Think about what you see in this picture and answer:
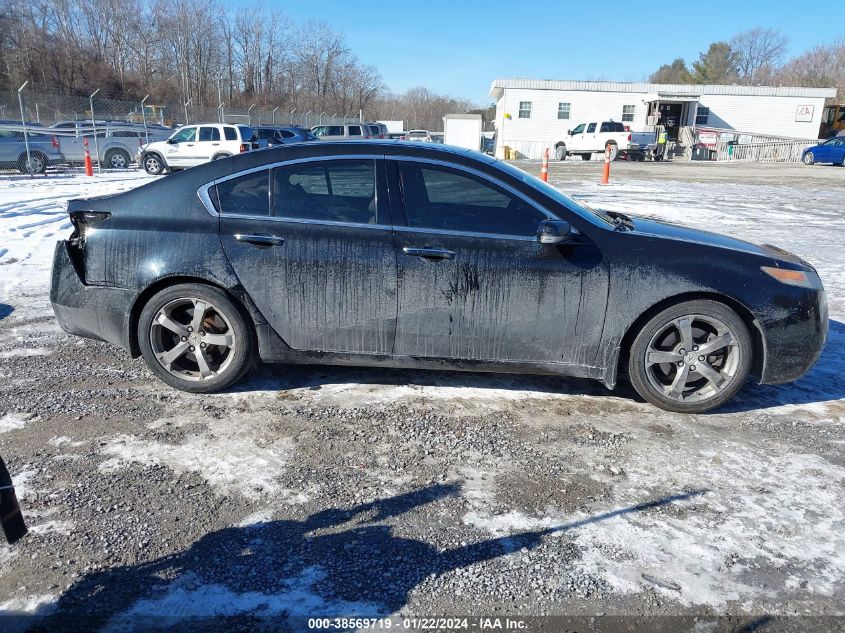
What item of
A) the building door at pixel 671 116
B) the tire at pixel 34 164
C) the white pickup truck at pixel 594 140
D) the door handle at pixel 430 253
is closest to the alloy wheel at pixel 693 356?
the door handle at pixel 430 253

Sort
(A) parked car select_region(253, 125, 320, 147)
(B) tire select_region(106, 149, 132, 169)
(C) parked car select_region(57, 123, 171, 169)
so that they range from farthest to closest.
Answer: (A) parked car select_region(253, 125, 320, 147) < (B) tire select_region(106, 149, 132, 169) < (C) parked car select_region(57, 123, 171, 169)

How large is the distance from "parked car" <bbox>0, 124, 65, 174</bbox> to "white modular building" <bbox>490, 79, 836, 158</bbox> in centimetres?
2723

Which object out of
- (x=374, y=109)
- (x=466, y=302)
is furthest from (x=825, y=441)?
(x=374, y=109)

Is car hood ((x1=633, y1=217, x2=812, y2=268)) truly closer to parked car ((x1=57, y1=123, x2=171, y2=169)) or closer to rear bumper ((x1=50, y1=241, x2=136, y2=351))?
rear bumper ((x1=50, y1=241, x2=136, y2=351))

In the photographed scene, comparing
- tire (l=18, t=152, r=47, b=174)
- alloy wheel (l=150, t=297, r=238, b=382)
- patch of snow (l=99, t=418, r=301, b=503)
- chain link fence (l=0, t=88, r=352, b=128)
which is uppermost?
chain link fence (l=0, t=88, r=352, b=128)

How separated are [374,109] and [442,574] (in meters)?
87.9

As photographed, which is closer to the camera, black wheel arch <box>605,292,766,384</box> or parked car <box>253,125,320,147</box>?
black wheel arch <box>605,292,766,384</box>

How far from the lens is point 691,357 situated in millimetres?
3889

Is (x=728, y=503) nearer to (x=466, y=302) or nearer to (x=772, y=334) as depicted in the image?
(x=772, y=334)

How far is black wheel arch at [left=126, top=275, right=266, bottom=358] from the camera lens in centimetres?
397

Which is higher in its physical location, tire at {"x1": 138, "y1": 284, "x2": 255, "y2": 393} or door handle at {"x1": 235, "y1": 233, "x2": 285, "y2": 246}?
door handle at {"x1": 235, "y1": 233, "x2": 285, "y2": 246}

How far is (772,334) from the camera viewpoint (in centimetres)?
383

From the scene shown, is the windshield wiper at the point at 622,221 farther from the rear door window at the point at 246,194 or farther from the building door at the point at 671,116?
the building door at the point at 671,116

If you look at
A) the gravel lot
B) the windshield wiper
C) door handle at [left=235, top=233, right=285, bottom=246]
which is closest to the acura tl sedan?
door handle at [left=235, top=233, right=285, bottom=246]
